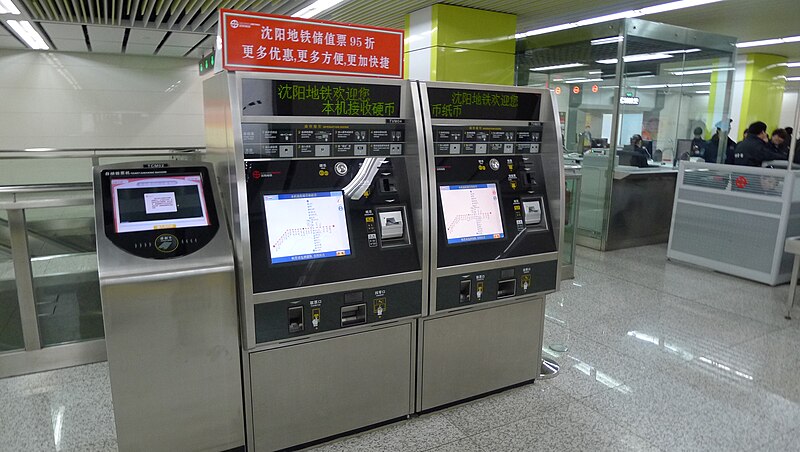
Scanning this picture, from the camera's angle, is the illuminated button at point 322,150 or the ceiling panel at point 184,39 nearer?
the illuminated button at point 322,150

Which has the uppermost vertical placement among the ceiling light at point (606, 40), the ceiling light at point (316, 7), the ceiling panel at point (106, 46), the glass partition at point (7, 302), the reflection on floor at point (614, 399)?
the ceiling light at point (316, 7)

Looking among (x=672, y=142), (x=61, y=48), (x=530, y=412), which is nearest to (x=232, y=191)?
(x=530, y=412)

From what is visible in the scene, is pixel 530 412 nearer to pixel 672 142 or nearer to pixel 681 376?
pixel 681 376

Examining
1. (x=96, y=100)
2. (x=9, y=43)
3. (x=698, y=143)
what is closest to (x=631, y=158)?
(x=698, y=143)

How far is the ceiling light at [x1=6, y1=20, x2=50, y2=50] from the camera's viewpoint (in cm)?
684

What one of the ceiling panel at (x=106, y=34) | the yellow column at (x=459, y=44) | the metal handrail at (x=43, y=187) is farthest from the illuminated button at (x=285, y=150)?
the ceiling panel at (x=106, y=34)

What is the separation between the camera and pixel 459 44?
6.69 meters

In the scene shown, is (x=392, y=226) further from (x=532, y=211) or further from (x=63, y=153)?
(x=63, y=153)

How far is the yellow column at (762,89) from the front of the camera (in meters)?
12.4

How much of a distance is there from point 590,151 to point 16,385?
6.19 meters

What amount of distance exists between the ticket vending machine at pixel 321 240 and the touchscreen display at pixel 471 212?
0.20m

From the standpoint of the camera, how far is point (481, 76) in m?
7.02

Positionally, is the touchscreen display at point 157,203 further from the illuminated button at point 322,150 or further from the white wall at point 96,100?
the white wall at point 96,100

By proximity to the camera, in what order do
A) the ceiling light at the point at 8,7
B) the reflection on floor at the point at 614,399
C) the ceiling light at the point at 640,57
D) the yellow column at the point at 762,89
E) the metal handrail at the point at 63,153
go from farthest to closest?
the yellow column at the point at 762,89, the ceiling light at the point at 640,57, the ceiling light at the point at 8,7, the metal handrail at the point at 63,153, the reflection on floor at the point at 614,399
